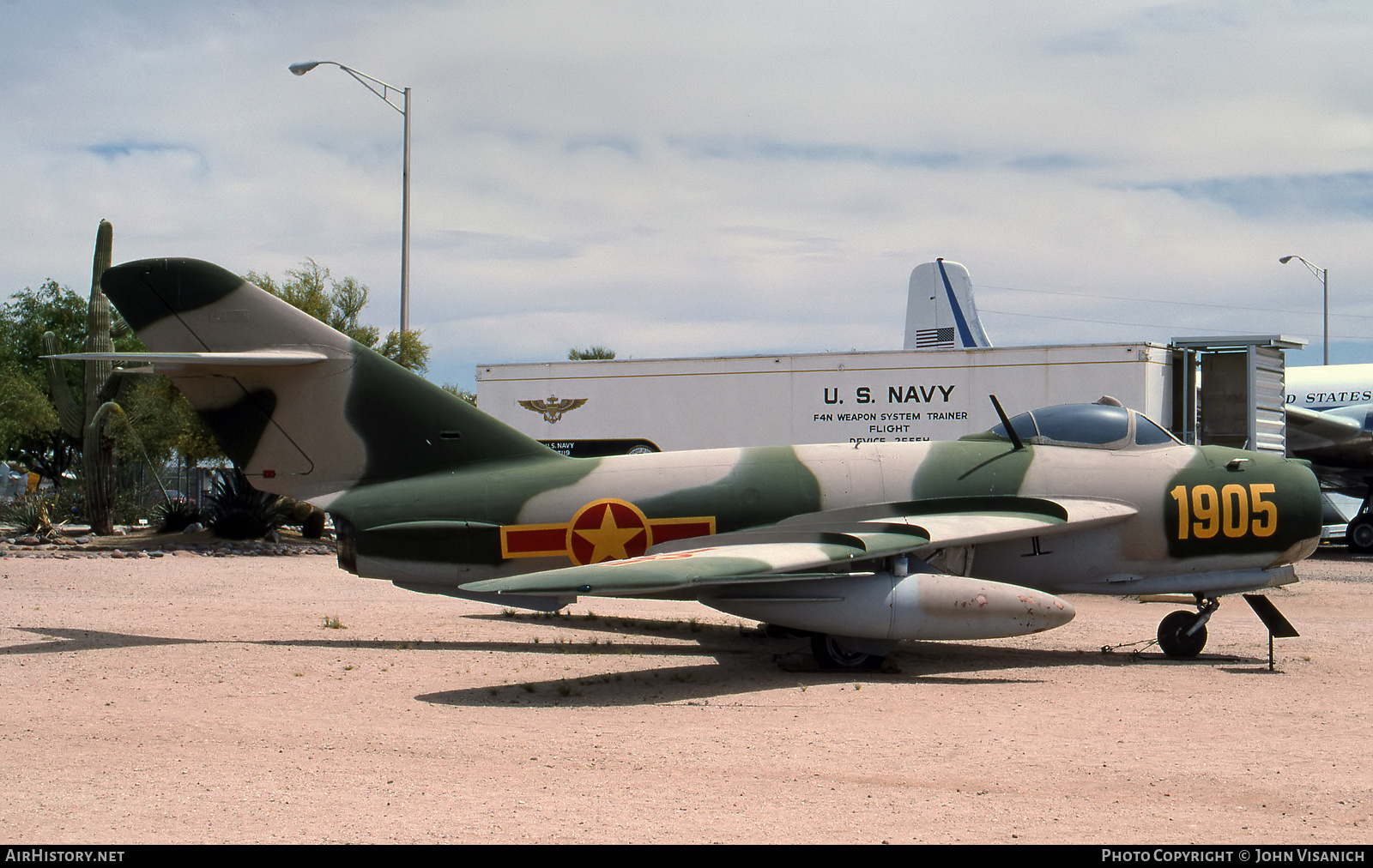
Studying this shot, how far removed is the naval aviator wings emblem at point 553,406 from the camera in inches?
921

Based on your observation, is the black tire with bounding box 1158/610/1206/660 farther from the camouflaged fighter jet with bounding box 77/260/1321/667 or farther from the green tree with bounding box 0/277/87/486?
the green tree with bounding box 0/277/87/486

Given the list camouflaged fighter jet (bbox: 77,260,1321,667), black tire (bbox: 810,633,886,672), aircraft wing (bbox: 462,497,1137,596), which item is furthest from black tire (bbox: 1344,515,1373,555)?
black tire (bbox: 810,633,886,672)

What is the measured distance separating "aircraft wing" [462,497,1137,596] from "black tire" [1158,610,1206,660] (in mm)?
1145

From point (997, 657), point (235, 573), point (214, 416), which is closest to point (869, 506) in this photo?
point (997, 657)

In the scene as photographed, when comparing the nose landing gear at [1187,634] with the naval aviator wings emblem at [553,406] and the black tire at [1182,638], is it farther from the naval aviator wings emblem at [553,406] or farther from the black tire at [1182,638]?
the naval aviator wings emblem at [553,406]

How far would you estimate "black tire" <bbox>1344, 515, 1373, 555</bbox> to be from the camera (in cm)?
2652

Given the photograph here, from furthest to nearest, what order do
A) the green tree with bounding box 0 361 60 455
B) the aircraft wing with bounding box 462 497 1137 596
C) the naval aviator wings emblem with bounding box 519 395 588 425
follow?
the green tree with bounding box 0 361 60 455
the naval aviator wings emblem with bounding box 519 395 588 425
the aircraft wing with bounding box 462 497 1137 596

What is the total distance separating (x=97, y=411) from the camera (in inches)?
1109

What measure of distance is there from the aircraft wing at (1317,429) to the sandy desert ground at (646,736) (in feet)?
50.0

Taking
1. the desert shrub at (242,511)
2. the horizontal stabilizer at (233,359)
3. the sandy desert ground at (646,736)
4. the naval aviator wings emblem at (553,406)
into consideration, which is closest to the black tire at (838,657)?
the sandy desert ground at (646,736)

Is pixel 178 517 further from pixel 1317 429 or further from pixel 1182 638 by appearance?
pixel 1317 429

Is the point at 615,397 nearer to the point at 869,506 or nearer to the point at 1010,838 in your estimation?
the point at 869,506

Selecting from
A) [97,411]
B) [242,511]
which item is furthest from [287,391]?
[97,411]

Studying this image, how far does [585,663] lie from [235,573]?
1094 centimetres
